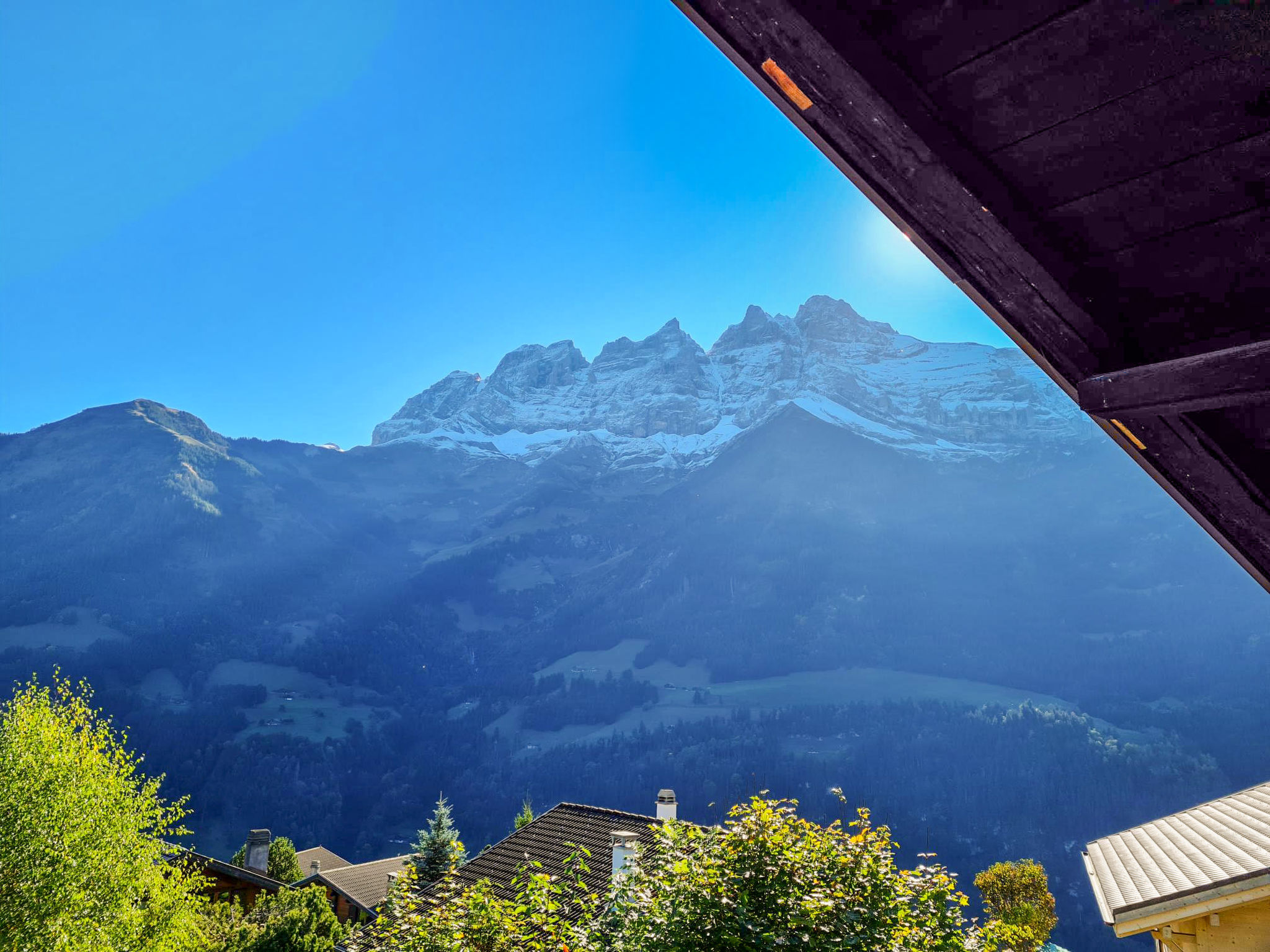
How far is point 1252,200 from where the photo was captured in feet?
4.85

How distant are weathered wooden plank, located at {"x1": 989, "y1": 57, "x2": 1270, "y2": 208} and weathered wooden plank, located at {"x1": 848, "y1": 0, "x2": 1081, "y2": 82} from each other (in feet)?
0.75

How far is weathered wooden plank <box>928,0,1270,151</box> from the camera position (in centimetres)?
127

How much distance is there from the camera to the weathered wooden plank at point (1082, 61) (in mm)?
1268

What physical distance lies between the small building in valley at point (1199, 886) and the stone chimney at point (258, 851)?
91.0 feet

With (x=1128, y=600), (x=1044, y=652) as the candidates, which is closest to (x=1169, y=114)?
(x=1044, y=652)

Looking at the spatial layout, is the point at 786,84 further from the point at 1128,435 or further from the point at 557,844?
the point at 557,844

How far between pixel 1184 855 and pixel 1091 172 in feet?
29.3

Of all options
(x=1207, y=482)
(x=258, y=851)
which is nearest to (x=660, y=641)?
(x=258, y=851)

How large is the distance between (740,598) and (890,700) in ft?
146

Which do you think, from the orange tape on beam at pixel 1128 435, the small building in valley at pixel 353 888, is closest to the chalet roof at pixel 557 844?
the small building in valley at pixel 353 888

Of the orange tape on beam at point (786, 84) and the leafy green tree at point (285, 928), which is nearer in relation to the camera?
the orange tape on beam at point (786, 84)

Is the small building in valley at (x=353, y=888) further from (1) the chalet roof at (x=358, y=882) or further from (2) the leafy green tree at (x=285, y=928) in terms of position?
(2) the leafy green tree at (x=285, y=928)

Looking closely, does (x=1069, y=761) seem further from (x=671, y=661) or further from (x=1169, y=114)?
(x=1169, y=114)

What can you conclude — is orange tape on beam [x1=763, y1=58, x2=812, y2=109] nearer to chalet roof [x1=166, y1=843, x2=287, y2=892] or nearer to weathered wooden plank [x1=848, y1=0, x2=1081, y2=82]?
weathered wooden plank [x1=848, y1=0, x2=1081, y2=82]
